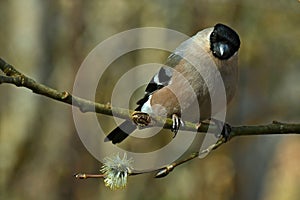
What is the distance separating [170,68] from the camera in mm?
2984

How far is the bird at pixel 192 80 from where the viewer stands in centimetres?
272

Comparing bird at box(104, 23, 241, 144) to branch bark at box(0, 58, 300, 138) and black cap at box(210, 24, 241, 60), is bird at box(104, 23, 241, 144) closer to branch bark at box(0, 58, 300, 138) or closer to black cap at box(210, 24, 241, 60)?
A: black cap at box(210, 24, 241, 60)

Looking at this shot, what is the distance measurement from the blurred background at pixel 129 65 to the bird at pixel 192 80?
10.8ft

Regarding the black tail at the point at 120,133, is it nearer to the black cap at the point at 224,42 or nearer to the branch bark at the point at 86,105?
the black cap at the point at 224,42

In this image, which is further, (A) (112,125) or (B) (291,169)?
(B) (291,169)

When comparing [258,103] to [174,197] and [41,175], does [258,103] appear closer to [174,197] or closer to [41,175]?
[174,197]

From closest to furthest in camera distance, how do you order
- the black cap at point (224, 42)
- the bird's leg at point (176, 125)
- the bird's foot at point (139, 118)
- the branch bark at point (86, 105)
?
1. the branch bark at point (86, 105)
2. the bird's foot at point (139, 118)
3. the bird's leg at point (176, 125)
4. the black cap at point (224, 42)

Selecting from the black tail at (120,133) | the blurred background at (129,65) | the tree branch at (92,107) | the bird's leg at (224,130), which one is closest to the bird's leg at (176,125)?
the tree branch at (92,107)

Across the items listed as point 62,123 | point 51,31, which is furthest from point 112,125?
point 51,31

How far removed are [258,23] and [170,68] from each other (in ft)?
14.5

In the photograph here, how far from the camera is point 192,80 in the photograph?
2787 millimetres

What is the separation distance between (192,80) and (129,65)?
4.28 metres

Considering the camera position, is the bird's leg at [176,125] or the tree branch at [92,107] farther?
the bird's leg at [176,125]

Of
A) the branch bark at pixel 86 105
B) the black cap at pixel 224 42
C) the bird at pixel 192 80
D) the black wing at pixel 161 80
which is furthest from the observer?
the black wing at pixel 161 80
